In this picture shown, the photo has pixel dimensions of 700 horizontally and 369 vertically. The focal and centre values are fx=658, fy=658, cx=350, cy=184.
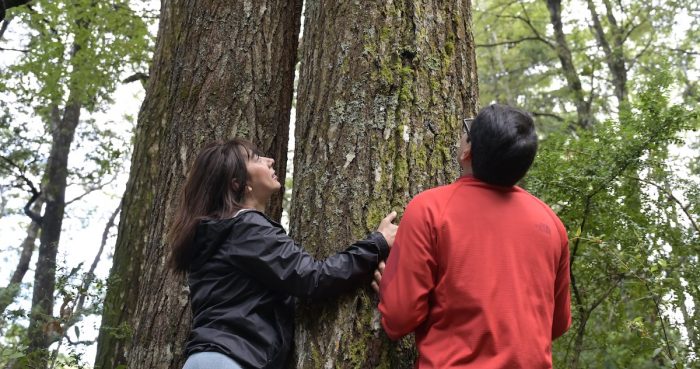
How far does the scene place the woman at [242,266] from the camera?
261 centimetres

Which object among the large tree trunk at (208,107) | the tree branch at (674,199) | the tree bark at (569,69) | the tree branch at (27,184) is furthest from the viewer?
the tree branch at (27,184)

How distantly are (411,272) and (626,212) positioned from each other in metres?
4.00

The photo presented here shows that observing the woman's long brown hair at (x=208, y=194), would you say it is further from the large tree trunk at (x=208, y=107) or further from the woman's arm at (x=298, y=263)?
the large tree trunk at (x=208, y=107)

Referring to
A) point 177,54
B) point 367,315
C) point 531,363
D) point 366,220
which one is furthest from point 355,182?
point 177,54

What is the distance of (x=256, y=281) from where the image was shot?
2.76m

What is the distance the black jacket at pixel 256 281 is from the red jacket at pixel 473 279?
0.28 m

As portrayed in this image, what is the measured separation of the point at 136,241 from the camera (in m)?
6.28

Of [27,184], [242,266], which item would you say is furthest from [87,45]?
[242,266]

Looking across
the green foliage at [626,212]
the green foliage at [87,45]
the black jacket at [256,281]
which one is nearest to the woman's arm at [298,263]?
the black jacket at [256,281]

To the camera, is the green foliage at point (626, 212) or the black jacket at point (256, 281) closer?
the black jacket at point (256, 281)

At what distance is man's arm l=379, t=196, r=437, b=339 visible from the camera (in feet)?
7.31

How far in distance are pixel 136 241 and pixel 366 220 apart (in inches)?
161

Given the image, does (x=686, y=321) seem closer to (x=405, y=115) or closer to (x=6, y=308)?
(x=405, y=115)

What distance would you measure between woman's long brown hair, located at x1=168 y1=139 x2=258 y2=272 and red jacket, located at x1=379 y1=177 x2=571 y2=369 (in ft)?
3.16
